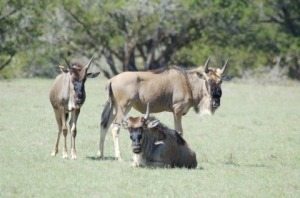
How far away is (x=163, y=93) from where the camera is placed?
15.7m

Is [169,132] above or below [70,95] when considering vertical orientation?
below

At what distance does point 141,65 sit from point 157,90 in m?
28.1

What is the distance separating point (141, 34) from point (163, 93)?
78.8 feet

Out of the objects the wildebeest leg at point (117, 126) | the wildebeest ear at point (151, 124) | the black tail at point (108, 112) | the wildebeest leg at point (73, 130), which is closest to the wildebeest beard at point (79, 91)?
the wildebeest leg at point (73, 130)

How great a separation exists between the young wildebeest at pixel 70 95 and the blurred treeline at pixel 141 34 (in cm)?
2188

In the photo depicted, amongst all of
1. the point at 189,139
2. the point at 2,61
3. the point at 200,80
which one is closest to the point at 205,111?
the point at 200,80

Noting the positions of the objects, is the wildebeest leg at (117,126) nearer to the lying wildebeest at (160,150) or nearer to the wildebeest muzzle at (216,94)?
the lying wildebeest at (160,150)

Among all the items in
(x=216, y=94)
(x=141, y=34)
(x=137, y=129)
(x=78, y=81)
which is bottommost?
(x=137, y=129)

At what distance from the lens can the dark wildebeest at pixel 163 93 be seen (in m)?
15.1

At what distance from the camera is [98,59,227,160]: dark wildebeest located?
49.5ft

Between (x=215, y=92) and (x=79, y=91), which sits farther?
(x=215, y=92)

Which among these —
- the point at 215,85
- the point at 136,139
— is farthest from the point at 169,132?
the point at 215,85

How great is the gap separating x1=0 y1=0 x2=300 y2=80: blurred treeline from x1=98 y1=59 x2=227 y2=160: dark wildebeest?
70.2 ft

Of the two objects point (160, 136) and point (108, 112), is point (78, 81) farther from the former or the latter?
point (160, 136)
